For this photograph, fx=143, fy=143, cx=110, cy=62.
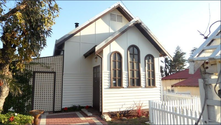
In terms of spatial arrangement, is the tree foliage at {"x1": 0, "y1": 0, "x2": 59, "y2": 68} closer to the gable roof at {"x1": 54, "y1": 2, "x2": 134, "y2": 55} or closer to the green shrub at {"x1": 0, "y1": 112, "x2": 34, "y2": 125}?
the green shrub at {"x1": 0, "y1": 112, "x2": 34, "y2": 125}

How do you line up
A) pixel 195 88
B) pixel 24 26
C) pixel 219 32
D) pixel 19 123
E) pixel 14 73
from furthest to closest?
1. pixel 195 88
2. pixel 14 73
3. pixel 24 26
4. pixel 19 123
5. pixel 219 32

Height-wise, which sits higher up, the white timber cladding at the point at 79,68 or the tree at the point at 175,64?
the tree at the point at 175,64

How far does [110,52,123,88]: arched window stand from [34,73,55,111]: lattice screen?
419cm

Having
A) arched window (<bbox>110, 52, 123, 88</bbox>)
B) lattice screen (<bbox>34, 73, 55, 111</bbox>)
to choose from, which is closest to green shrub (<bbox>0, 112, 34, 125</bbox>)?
lattice screen (<bbox>34, 73, 55, 111</bbox>)

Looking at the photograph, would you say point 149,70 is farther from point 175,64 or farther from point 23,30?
point 175,64

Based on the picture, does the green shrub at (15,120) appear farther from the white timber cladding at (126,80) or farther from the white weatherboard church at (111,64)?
the white timber cladding at (126,80)

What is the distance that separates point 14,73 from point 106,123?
17.5 ft

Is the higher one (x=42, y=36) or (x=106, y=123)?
(x=42, y=36)

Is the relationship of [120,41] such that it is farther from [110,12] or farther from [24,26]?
[24,26]

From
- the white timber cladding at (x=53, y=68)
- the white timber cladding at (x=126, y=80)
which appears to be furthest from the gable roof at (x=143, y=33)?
the white timber cladding at (x=53, y=68)

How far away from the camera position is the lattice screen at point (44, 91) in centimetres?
893

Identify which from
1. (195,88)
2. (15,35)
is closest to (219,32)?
(15,35)

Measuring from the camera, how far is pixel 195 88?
Answer: 1483 cm

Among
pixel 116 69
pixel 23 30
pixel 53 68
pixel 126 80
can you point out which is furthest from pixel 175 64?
pixel 23 30
